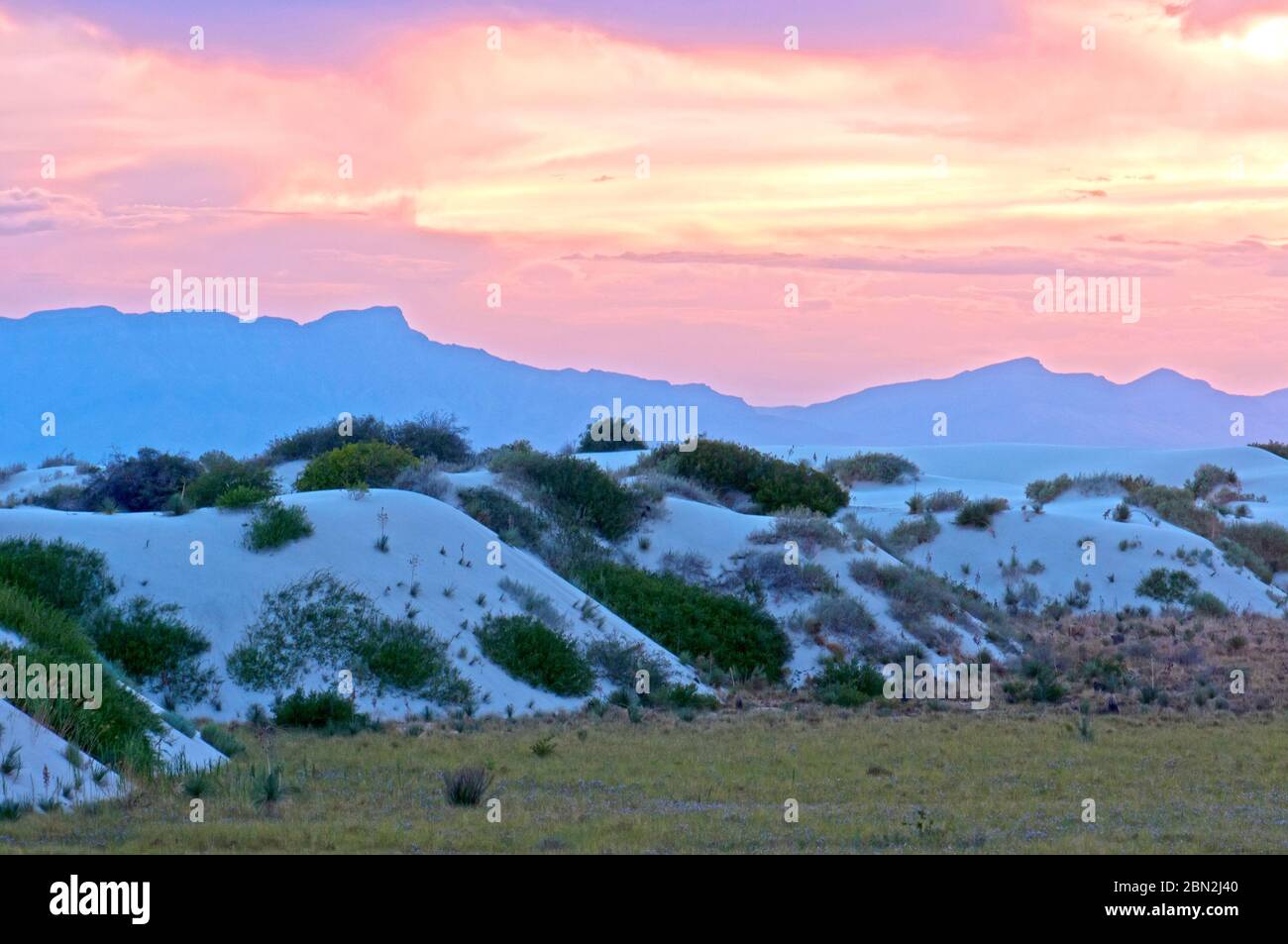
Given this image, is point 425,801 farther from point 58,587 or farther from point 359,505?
point 359,505

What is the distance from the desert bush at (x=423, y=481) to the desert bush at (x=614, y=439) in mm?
26882

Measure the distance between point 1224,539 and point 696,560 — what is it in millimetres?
21150

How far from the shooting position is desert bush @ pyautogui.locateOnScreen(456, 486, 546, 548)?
31.5m

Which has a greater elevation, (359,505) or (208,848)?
(359,505)

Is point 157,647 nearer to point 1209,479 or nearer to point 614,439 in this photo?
point 614,439

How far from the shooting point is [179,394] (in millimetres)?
130000

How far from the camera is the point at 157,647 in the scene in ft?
72.2

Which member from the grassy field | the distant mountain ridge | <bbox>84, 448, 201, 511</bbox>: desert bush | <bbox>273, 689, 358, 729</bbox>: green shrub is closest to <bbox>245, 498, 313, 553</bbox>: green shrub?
<bbox>273, 689, 358, 729</bbox>: green shrub

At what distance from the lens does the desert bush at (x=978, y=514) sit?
139ft

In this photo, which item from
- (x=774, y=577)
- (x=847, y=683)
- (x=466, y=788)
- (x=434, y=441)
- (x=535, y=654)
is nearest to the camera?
(x=466, y=788)

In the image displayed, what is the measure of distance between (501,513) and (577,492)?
7.63 feet

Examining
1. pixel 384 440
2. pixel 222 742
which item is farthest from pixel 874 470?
pixel 222 742
